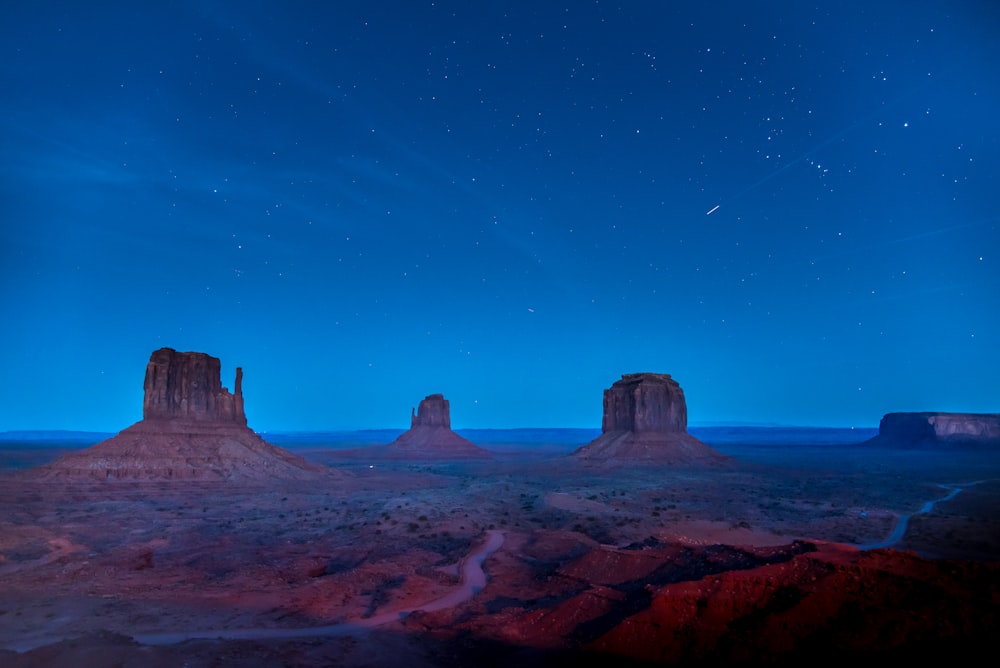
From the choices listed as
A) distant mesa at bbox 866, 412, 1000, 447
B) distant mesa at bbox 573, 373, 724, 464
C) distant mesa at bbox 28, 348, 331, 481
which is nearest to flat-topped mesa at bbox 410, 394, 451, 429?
distant mesa at bbox 573, 373, 724, 464

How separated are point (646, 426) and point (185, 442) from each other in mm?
62285

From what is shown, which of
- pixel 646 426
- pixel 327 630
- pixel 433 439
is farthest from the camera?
pixel 433 439

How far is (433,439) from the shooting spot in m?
120

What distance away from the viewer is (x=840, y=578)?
12.8 meters

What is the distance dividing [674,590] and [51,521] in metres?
36.8

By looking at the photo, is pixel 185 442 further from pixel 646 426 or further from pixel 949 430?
pixel 949 430

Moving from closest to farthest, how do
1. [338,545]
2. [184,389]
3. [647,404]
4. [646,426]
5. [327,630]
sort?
[327,630], [338,545], [184,389], [646,426], [647,404]

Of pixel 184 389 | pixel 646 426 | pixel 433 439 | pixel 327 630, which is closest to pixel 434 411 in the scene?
pixel 433 439

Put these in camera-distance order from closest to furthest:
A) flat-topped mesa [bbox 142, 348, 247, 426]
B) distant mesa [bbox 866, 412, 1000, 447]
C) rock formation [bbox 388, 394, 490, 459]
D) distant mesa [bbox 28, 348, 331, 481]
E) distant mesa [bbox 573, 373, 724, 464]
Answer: distant mesa [bbox 28, 348, 331, 481] → flat-topped mesa [bbox 142, 348, 247, 426] → distant mesa [bbox 573, 373, 724, 464] → rock formation [bbox 388, 394, 490, 459] → distant mesa [bbox 866, 412, 1000, 447]

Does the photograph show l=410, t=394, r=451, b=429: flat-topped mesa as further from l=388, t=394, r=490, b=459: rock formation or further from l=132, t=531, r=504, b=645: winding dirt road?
l=132, t=531, r=504, b=645: winding dirt road

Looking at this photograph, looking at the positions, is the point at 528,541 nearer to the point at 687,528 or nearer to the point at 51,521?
the point at 687,528

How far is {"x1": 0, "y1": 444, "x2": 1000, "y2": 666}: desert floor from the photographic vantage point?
14.7m

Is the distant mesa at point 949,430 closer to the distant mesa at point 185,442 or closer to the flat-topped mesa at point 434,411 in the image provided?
the flat-topped mesa at point 434,411

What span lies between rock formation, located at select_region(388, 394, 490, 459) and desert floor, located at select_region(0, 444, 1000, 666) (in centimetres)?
5783
